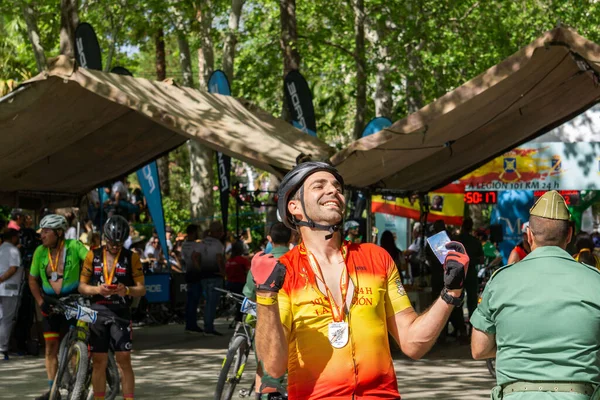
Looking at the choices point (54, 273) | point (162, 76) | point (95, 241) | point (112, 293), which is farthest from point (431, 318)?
point (162, 76)

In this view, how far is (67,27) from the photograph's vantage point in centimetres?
1980

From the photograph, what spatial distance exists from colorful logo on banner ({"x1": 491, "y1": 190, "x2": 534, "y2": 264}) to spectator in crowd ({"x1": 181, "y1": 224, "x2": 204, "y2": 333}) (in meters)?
9.45

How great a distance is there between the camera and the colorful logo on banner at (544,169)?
811 inches

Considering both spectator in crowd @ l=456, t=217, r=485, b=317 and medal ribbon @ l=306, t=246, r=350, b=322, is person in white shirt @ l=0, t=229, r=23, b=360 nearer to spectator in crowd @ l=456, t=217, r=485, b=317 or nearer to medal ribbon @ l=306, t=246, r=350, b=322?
spectator in crowd @ l=456, t=217, r=485, b=317

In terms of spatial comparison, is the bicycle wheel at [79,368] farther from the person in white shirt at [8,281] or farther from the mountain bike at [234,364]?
the person in white shirt at [8,281]

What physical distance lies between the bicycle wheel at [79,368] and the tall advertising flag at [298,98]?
24.5 ft

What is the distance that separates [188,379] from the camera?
13.7 meters

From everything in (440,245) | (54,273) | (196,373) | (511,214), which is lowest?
(196,373)

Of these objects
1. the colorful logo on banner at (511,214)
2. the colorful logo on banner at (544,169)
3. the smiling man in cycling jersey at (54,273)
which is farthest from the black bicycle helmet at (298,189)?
the colorful logo on banner at (511,214)

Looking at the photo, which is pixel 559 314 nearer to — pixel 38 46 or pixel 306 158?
pixel 306 158

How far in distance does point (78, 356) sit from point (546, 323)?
6.62 meters

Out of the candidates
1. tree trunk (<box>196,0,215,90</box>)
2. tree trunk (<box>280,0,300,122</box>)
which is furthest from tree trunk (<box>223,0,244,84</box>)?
tree trunk (<box>280,0,300,122</box>)

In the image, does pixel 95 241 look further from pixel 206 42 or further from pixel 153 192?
pixel 206 42

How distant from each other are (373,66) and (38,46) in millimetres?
8847
